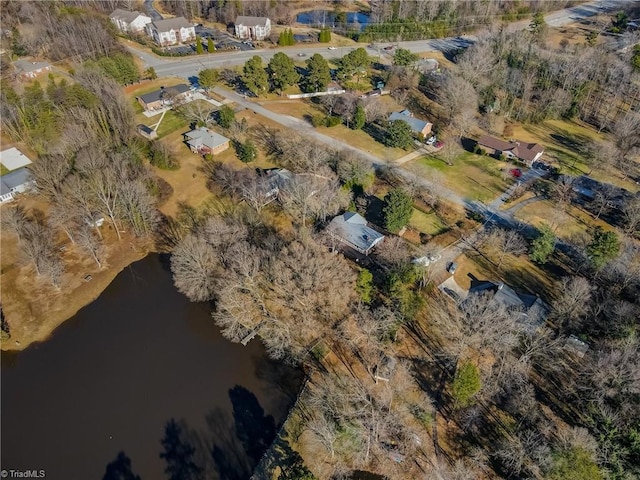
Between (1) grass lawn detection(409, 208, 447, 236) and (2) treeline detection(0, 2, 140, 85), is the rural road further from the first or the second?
(1) grass lawn detection(409, 208, 447, 236)

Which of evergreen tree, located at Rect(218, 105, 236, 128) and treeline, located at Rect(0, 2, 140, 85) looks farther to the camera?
treeline, located at Rect(0, 2, 140, 85)

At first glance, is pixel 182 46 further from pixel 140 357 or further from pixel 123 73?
pixel 140 357

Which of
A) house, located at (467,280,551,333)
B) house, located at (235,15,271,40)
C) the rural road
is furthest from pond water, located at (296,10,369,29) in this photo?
house, located at (467,280,551,333)

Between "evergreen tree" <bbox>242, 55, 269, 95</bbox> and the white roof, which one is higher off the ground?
"evergreen tree" <bbox>242, 55, 269, 95</bbox>

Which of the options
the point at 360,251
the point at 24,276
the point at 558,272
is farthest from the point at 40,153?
the point at 558,272

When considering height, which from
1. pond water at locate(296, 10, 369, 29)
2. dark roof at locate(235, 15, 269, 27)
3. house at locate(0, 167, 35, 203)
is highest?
dark roof at locate(235, 15, 269, 27)

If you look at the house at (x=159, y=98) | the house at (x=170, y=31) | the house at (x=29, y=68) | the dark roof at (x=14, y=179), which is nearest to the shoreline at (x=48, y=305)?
the dark roof at (x=14, y=179)
